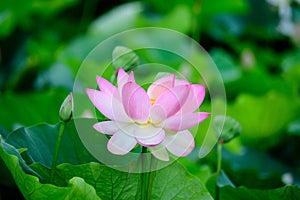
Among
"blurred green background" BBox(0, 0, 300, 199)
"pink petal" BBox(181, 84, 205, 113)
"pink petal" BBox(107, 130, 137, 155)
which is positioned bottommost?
"pink petal" BBox(107, 130, 137, 155)

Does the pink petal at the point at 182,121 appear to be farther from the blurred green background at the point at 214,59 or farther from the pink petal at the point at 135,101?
the blurred green background at the point at 214,59

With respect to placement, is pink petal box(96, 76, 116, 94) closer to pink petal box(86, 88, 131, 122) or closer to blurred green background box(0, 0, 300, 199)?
pink petal box(86, 88, 131, 122)

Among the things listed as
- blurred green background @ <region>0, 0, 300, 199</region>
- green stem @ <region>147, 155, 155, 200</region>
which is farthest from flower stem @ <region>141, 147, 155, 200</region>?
blurred green background @ <region>0, 0, 300, 199</region>

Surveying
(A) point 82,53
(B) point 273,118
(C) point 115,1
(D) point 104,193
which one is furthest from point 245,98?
(C) point 115,1

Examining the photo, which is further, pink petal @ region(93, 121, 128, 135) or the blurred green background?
the blurred green background

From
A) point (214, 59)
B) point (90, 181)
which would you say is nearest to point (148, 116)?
point (90, 181)

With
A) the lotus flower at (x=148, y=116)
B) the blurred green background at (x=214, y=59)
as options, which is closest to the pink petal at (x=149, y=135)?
the lotus flower at (x=148, y=116)

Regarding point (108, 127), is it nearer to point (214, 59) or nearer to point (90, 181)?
point (90, 181)

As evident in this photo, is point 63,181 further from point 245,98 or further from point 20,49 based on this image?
point 20,49
